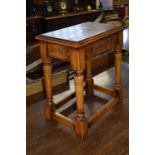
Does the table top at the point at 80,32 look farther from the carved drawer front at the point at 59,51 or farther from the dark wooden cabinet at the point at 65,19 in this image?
the dark wooden cabinet at the point at 65,19

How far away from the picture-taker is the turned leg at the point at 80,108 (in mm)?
1470

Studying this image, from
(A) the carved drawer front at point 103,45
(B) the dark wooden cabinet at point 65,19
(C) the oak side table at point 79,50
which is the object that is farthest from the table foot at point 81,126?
(B) the dark wooden cabinet at point 65,19

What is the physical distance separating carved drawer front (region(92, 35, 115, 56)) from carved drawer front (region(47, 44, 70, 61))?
16cm

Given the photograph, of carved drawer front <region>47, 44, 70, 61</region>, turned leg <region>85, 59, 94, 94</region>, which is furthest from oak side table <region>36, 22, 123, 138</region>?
turned leg <region>85, 59, 94, 94</region>

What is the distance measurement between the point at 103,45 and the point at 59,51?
270mm

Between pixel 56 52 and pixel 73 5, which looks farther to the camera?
pixel 73 5

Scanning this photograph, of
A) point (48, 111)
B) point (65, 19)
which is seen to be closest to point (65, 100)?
point (48, 111)

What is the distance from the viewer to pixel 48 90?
67.7 inches

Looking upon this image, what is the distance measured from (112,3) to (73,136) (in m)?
3.51

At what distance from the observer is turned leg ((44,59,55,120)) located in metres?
1.65

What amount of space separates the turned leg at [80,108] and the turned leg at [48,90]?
0.25m
